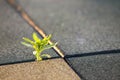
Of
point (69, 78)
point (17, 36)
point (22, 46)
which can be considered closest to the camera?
point (69, 78)

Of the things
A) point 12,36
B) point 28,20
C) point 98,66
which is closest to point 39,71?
point 98,66

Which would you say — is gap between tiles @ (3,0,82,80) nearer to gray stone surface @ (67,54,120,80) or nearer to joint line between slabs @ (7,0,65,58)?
joint line between slabs @ (7,0,65,58)

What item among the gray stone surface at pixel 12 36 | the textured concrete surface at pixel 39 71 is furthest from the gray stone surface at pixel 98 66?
the gray stone surface at pixel 12 36

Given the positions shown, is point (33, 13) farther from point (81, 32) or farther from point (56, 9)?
point (81, 32)

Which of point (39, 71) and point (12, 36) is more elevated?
point (12, 36)

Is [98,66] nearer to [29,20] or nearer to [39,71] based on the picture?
[39,71]

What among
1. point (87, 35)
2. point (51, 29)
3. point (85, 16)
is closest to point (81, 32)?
point (87, 35)
